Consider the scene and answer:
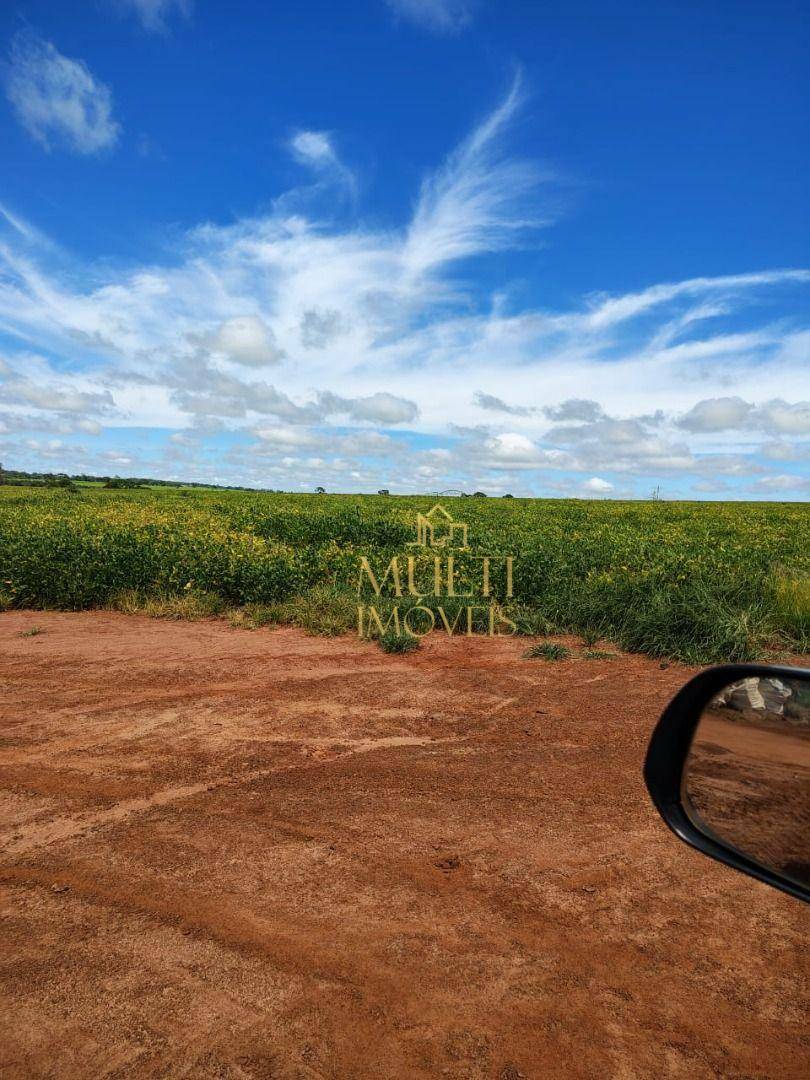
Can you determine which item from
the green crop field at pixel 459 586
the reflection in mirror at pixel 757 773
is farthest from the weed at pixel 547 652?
the reflection in mirror at pixel 757 773

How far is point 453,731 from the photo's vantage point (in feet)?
16.6

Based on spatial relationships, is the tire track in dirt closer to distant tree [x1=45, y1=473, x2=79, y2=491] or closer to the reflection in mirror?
the reflection in mirror

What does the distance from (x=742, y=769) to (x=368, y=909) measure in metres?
1.97

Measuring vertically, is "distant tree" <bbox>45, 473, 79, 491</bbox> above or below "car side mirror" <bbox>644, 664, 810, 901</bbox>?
above

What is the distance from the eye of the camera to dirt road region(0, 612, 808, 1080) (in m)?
2.13

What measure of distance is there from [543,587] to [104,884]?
7.66 m

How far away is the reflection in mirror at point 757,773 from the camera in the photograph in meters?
1.34

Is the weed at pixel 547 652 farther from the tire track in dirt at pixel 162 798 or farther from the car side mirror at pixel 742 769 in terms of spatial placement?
the car side mirror at pixel 742 769

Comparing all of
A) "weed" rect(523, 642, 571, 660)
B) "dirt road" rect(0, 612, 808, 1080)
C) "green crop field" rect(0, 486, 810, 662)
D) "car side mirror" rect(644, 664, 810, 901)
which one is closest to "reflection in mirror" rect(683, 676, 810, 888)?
"car side mirror" rect(644, 664, 810, 901)

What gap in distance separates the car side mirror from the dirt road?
1.06m

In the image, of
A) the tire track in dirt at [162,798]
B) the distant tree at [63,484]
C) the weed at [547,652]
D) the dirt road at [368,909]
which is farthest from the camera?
the distant tree at [63,484]

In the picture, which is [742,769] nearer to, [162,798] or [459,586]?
[162,798]

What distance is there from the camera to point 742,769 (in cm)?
148

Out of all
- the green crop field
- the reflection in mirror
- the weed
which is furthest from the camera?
the green crop field
